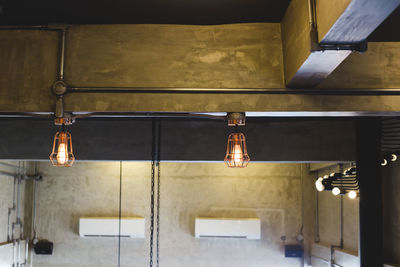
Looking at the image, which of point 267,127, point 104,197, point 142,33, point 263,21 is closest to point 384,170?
point 267,127

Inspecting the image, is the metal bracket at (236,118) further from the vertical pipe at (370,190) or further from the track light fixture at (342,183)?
the track light fixture at (342,183)

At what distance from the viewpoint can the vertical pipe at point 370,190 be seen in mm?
5223

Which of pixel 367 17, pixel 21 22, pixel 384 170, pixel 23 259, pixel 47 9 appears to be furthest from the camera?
pixel 23 259

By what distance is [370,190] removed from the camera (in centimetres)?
528

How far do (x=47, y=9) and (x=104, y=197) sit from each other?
20.4ft

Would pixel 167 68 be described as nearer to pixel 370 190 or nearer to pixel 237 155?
pixel 237 155

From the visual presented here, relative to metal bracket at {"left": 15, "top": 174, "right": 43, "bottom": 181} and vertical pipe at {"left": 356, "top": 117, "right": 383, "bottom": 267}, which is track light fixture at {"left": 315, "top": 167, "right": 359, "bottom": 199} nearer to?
vertical pipe at {"left": 356, "top": 117, "right": 383, "bottom": 267}

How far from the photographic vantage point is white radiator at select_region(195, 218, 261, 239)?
29.5 ft

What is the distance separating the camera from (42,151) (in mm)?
5984

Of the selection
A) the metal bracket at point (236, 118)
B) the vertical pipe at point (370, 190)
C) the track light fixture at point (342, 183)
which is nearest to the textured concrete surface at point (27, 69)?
the metal bracket at point (236, 118)

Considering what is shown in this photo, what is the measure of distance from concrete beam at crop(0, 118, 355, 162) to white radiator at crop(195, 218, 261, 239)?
3.29 metres

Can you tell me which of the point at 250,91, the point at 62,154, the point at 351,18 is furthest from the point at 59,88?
the point at 351,18

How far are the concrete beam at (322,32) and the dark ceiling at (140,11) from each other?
12.0 inches

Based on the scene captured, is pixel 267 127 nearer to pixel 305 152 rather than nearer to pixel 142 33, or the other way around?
pixel 305 152
